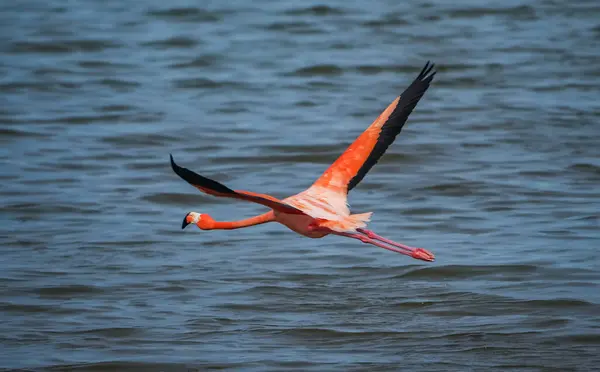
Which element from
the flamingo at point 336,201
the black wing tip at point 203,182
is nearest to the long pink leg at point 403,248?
the flamingo at point 336,201

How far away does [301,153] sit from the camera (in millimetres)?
16469

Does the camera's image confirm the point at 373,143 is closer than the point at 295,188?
Yes

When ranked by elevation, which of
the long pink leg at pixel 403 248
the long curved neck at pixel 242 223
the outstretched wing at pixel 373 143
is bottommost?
the long pink leg at pixel 403 248

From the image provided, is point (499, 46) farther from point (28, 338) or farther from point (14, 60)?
point (28, 338)

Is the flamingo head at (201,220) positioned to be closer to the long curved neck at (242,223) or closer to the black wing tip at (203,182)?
the long curved neck at (242,223)

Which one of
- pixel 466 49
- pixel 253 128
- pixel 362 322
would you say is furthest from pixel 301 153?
pixel 466 49

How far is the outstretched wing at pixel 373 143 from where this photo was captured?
392 inches

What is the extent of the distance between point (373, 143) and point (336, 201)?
85 cm

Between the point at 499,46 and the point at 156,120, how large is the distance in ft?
28.8

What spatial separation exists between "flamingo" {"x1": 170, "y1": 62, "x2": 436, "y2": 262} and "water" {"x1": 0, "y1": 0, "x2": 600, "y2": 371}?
0.83 meters

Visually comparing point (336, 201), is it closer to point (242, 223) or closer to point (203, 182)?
point (242, 223)

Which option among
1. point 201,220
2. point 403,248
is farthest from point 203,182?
point 403,248

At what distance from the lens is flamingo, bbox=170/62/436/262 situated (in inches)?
348

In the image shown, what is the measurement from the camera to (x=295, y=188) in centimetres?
1446
